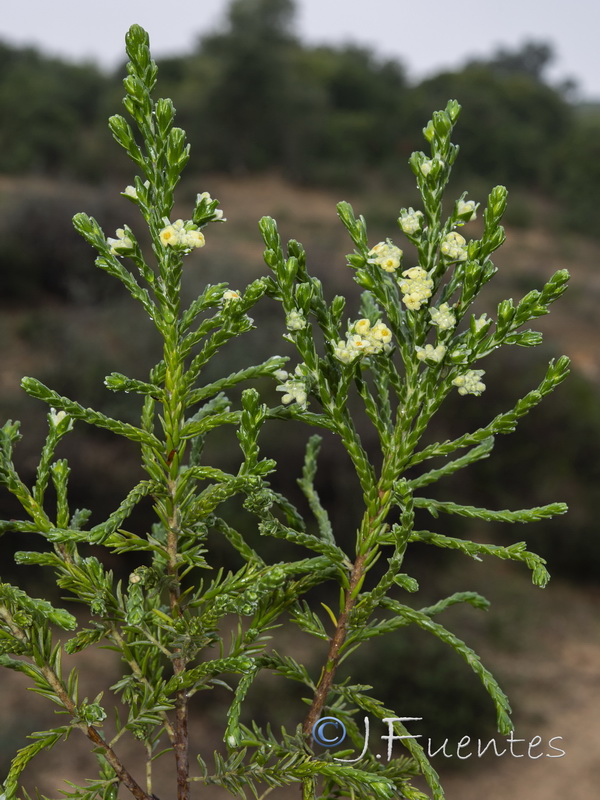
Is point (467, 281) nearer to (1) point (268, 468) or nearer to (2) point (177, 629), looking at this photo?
(1) point (268, 468)

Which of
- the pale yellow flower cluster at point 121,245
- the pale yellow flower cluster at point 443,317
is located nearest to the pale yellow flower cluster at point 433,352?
the pale yellow flower cluster at point 443,317

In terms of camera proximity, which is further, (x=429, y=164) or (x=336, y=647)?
(x=336, y=647)

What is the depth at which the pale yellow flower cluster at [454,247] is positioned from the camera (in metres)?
1.62

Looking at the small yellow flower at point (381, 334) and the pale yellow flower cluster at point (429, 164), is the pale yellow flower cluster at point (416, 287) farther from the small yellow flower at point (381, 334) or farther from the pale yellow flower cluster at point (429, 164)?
the pale yellow flower cluster at point (429, 164)

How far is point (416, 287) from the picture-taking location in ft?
5.30

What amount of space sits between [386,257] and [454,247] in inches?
5.6

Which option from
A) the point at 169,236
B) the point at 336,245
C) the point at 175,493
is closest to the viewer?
the point at 169,236

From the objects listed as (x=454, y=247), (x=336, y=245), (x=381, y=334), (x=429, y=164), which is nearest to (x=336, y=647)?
(x=381, y=334)

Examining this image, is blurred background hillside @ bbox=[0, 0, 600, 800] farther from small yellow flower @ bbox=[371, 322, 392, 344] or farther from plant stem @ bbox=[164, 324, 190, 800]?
small yellow flower @ bbox=[371, 322, 392, 344]

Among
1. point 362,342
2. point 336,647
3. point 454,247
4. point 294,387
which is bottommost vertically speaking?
point 336,647

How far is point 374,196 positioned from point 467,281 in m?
35.2

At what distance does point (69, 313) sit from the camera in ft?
54.9

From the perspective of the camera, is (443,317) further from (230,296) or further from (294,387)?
(230,296)

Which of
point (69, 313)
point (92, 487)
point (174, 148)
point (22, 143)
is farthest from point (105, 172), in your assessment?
point (174, 148)
